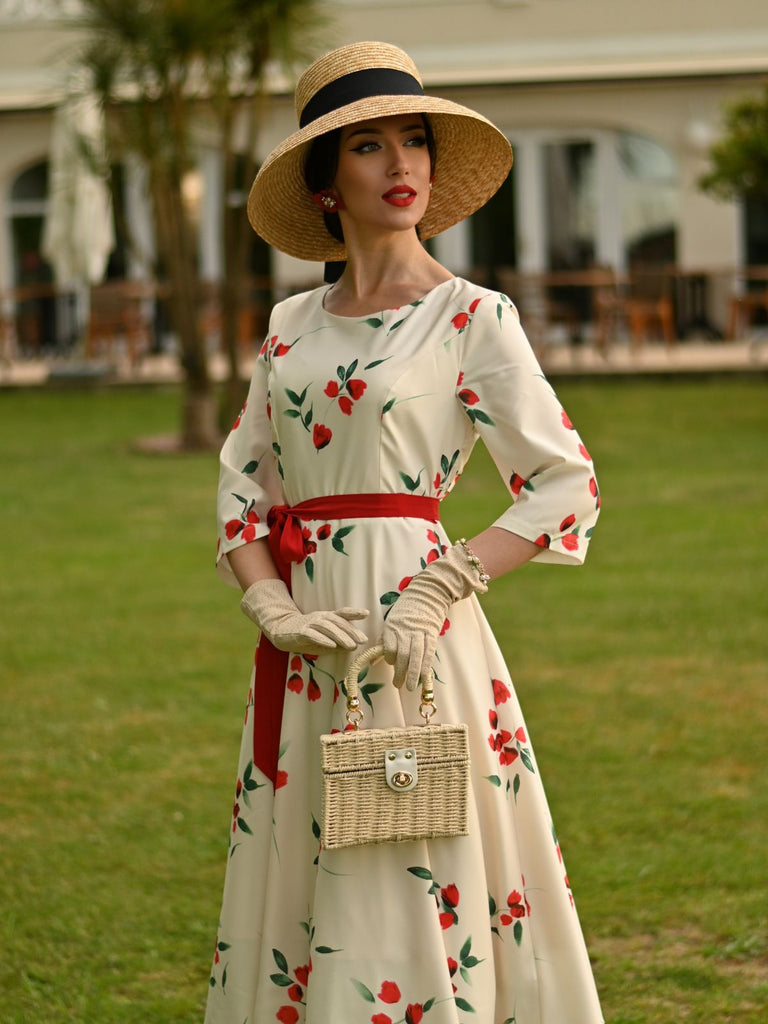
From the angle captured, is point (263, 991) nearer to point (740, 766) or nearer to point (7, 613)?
point (740, 766)

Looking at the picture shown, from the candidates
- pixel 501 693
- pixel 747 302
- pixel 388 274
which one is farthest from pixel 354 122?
pixel 747 302

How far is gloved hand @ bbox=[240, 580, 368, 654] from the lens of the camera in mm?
2361

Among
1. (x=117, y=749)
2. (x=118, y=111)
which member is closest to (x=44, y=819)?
(x=117, y=749)

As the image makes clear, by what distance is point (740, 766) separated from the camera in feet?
15.6

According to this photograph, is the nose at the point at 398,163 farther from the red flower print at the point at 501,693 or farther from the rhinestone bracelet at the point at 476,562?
the red flower print at the point at 501,693

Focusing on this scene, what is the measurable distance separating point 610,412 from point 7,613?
23.2 ft

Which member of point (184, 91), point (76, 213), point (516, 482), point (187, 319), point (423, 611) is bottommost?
point (423, 611)

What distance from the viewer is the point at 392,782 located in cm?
229

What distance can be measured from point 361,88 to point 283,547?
737 millimetres

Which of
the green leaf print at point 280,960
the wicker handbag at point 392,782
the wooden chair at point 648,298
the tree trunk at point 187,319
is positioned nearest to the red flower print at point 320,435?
the wicker handbag at point 392,782

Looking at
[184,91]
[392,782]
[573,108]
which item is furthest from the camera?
[573,108]

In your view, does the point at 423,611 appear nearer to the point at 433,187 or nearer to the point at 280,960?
the point at 280,960

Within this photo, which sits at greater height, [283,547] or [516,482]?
[516,482]

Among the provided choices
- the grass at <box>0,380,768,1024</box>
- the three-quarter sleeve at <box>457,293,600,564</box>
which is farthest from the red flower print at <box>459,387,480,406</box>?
the grass at <box>0,380,768,1024</box>
